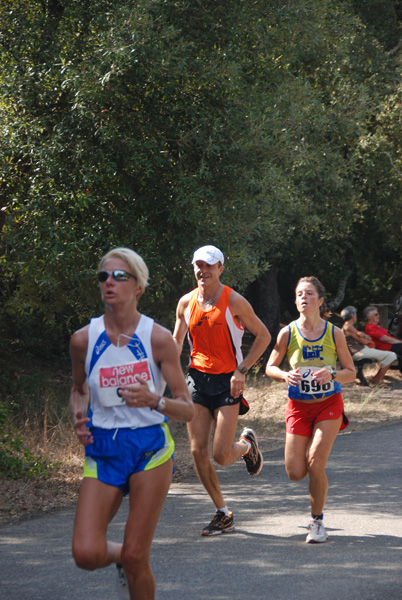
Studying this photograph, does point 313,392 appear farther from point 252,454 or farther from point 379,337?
point 379,337

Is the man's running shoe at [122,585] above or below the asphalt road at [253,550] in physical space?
above

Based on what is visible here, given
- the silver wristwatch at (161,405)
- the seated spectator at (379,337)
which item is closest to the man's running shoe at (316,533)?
the silver wristwatch at (161,405)

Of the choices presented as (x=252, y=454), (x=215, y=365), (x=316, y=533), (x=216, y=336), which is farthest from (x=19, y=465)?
(x=316, y=533)

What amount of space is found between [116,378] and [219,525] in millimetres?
2601

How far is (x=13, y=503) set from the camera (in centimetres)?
685

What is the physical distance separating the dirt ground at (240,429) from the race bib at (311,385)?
2437 millimetres

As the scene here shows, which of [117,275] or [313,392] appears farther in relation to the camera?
[313,392]

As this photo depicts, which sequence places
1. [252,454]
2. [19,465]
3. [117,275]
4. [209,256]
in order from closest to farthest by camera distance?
[117,275] → [209,256] → [252,454] → [19,465]

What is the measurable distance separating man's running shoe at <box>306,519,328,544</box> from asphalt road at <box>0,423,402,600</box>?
2.4 inches

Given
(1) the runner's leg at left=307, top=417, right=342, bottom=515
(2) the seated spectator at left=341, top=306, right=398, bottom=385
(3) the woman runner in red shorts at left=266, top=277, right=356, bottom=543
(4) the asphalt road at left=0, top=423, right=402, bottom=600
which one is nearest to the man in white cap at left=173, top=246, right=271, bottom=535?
(3) the woman runner in red shorts at left=266, top=277, right=356, bottom=543

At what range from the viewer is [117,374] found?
12.2 ft

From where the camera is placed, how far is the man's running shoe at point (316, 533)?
18.4ft

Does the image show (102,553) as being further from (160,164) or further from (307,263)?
(307,263)

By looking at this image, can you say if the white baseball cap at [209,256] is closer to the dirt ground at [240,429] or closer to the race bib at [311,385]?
the race bib at [311,385]
